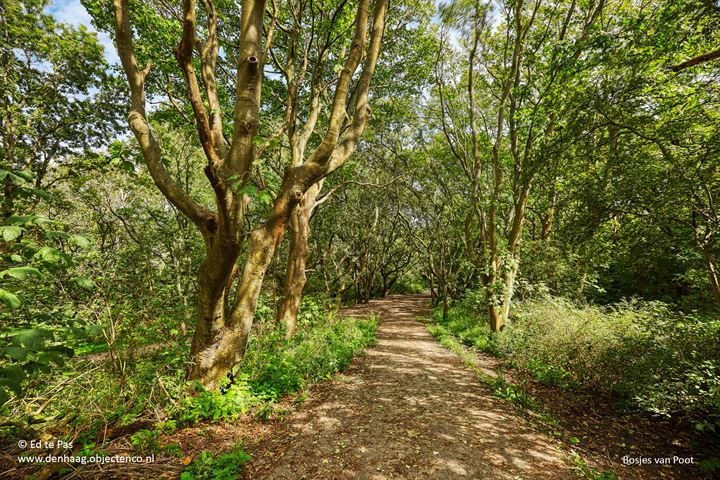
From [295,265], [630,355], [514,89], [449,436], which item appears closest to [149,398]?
[449,436]

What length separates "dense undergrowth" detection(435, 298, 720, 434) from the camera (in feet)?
14.1

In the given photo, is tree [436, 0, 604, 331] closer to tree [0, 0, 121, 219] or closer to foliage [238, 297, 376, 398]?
foliage [238, 297, 376, 398]

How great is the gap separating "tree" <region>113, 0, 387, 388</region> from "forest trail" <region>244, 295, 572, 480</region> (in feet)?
5.61

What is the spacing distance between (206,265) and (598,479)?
19.8ft

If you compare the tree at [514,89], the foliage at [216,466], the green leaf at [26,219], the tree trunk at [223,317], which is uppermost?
the tree at [514,89]

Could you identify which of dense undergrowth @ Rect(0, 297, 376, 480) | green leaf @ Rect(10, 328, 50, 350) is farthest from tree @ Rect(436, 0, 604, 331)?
green leaf @ Rect(10, 328, 50, 350)

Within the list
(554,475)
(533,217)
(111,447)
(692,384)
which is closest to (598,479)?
(554,475)

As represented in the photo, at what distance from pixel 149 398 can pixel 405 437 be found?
3710mm

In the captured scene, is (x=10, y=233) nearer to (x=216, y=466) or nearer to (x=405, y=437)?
(x=216, y=466)

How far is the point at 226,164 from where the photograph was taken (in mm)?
3828

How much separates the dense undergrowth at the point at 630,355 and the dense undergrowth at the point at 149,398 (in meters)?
5.36

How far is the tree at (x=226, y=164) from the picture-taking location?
3720mm

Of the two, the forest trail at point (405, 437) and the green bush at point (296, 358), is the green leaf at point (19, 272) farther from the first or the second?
the green bush at point (296, 358)

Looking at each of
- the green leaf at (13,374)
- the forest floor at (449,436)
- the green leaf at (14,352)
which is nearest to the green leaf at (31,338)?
the green leaf at (14,352)
